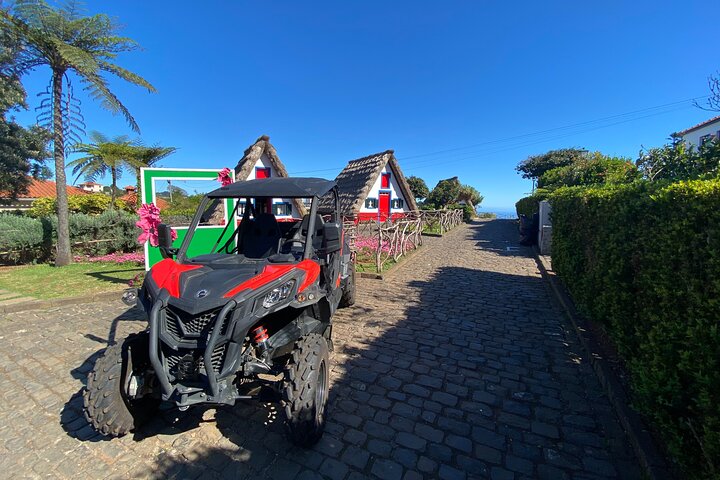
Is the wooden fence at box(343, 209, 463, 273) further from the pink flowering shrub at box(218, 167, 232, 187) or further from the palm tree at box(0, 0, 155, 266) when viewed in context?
the palm tree at box(0, 0, 155, 266)

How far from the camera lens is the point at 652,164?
254 inches

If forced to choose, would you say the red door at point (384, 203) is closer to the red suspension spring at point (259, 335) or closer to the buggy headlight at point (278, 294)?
the buggy headlight at point (278, 294)

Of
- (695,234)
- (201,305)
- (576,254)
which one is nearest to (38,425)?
(201,305)

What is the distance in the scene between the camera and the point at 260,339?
2342 millimetres

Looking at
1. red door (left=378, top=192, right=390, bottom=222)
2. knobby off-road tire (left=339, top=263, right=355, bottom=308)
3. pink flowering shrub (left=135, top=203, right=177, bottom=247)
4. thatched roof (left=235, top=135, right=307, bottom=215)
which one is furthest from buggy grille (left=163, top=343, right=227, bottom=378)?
red door (left=378, top=192, right=390, bottom=222)

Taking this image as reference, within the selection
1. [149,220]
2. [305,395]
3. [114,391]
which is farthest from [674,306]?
[149,220]

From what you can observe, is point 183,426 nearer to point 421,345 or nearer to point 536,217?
point 421,345

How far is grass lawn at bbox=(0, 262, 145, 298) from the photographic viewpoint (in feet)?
21.0

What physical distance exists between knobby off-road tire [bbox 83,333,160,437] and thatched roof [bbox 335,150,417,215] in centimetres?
1749

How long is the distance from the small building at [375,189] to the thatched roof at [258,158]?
4468mm

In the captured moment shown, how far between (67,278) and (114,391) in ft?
24.9

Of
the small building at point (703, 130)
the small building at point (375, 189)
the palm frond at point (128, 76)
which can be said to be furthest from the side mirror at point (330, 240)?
the small building at point (703, 130)

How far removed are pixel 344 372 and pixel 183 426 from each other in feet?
5.11

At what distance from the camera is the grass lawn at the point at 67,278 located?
641 cm
